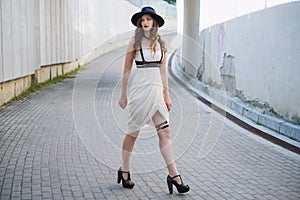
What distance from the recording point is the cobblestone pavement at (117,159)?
5.00m

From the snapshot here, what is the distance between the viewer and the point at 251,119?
9297 mm

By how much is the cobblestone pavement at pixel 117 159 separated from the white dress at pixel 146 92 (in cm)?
82

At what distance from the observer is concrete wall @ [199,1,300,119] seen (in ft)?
25.4

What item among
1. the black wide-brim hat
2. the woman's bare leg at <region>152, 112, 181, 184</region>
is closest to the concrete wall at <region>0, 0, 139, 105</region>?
the black wide-brim hat

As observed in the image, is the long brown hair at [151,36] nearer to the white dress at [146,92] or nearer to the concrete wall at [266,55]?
the white dress at [146,92]

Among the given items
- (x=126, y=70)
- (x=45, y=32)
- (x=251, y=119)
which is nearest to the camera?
(x=126, y=70)

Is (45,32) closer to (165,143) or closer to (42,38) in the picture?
(42,38)

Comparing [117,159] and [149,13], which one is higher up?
[149,13]

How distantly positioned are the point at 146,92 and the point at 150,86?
0.08m

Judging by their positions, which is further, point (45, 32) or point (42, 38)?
point (45, 32)

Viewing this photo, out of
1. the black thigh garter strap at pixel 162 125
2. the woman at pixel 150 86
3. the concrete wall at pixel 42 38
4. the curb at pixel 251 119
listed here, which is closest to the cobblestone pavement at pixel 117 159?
the curb at pixel 251 119

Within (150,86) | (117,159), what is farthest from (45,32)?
(150,86)

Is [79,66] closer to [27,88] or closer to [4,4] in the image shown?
[27,88]

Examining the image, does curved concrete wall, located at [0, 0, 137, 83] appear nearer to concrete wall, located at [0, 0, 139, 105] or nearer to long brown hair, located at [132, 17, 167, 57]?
concrete wall, located at [0, 0, 139, 105]
